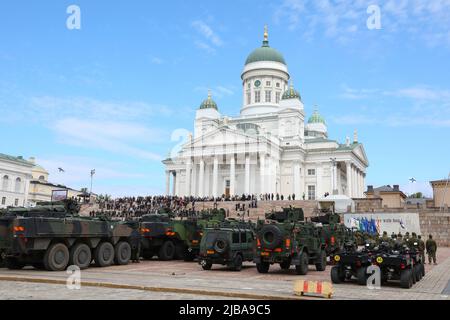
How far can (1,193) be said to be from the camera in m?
77.6

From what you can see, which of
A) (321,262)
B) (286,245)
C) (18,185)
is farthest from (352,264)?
(18,185)

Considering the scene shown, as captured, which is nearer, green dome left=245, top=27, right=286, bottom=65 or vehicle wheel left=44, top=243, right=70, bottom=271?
vehicle wheel left=44, top=243, right=70, bottom=271

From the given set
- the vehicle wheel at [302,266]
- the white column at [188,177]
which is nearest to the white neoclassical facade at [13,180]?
the white column at [188,177]

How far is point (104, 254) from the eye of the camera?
2012 cm

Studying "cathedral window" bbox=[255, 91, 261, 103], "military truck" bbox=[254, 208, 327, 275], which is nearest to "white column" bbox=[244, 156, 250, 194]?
"cathedral window" bbox=[255, 91, 261, 103]

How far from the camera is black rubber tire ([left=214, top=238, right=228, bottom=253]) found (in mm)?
18875

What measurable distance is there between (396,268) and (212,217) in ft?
42.2

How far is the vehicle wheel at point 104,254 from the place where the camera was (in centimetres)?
1973

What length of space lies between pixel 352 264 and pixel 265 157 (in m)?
52.0

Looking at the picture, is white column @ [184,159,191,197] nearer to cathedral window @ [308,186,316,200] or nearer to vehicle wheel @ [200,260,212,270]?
cathedral window @ [308,186,316,200]

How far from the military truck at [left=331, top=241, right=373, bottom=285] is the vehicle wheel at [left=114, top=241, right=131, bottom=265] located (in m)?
10.4

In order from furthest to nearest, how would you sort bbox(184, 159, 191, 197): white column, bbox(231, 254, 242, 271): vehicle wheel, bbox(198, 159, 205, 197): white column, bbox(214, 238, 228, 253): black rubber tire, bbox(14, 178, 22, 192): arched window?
bbox(14, 178, 22, 192): arched window → bbox(184, 159, 191, 197): white column → bbox(198, 159, 205, 197): white column → bbox(231, 254, 242, 271): vehicle wheel → bbox(214, 238, 228, 253): black rubber tire
